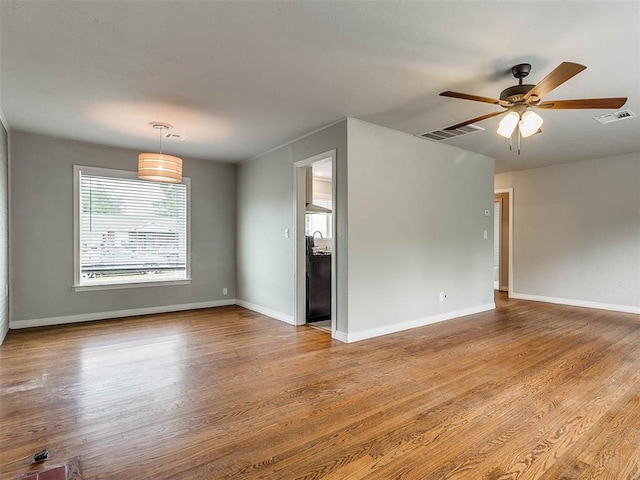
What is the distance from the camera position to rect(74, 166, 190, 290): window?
5.18 meters

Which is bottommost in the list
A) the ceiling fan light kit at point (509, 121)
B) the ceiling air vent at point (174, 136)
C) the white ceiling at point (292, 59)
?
the ceiling fan light kit at point (509, 121)

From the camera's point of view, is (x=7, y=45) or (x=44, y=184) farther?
(x=44, y=184)

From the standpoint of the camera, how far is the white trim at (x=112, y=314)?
4.78 m

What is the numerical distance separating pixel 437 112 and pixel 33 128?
194 inches

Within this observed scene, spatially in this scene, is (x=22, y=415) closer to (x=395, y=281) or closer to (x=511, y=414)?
(x=511, y=414)

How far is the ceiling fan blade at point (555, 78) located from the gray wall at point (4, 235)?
216 inches

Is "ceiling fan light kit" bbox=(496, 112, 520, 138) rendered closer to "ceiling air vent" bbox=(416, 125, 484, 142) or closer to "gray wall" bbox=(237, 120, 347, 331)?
"ceiling air vent" bbox=(416, 125, 484, 142)

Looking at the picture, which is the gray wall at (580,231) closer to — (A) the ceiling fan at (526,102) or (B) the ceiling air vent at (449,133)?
(B) the ceiling air vent at (449,133)

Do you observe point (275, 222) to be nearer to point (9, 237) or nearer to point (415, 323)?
point (415, 323)

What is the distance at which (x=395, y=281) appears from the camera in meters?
4.58

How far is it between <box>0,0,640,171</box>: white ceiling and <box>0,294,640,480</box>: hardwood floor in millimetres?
2542

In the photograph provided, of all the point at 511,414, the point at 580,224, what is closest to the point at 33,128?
the point at 511,414

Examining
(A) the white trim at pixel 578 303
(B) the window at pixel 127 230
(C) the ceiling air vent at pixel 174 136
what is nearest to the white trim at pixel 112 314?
(B) the window at pixel 127 230

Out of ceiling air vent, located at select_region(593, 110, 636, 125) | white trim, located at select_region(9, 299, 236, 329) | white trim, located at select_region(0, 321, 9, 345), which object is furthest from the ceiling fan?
white trim, located at select_region(0, 321, 9, 345)
